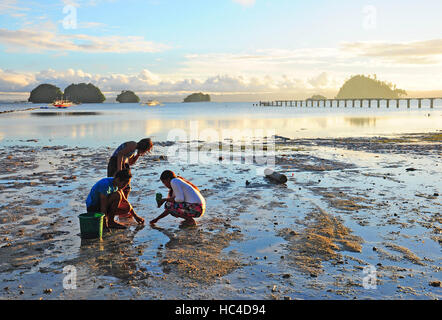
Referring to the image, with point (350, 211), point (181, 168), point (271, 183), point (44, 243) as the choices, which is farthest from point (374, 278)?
point (181, 168)

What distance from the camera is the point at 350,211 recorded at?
33.6ft

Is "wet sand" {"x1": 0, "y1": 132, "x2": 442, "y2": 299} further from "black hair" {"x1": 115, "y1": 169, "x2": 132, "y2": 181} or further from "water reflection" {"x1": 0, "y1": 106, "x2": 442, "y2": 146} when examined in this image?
"water reflection" {"x1": 0, "y1": 106, "x2": 442, "y2": 146}

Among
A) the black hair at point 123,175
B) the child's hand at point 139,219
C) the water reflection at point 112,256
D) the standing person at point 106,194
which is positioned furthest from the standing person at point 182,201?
the water reflection at point 112,256

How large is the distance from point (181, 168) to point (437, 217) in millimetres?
10908

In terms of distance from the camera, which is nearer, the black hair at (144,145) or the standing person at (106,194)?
the standing person at (106,194)

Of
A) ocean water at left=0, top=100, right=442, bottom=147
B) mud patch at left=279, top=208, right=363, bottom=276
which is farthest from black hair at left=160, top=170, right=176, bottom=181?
ocean water at left=0, top=100, right=442, bottom=147

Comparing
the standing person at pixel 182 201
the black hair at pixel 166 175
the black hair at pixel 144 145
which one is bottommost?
the standing person at pixel 182 201

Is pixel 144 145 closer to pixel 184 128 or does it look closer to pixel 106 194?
pixel 106 194

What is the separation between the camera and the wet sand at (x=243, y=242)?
597cm

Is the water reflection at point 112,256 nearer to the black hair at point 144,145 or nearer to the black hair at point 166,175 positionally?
the black hair at point 166,175

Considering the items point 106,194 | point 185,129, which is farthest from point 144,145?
point 185,129

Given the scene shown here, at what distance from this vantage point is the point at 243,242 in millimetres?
8039

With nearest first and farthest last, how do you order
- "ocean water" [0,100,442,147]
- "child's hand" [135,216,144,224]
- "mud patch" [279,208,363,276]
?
"mud patch" [279,208,363,276], "child's hand" [135,216,144,224], "ocean water" [0,100,442,147]

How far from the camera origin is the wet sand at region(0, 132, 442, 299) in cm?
597
